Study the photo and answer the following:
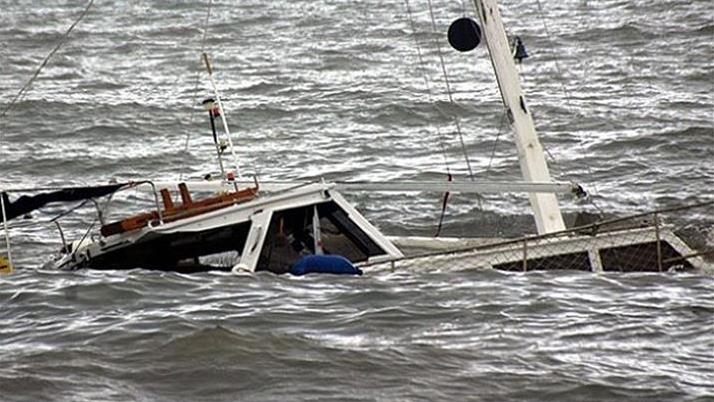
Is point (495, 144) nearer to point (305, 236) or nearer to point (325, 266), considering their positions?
point (305, 236)

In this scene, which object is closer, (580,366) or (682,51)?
(580,366)

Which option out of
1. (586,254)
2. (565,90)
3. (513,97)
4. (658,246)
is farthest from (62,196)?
(565,90)

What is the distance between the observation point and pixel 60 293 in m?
15.4

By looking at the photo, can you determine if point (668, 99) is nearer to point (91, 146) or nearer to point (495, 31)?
point (91, 146)

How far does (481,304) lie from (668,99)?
17262mm

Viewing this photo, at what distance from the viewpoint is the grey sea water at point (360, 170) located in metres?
12.6

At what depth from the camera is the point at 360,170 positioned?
1039 inches

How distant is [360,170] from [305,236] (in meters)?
8.97

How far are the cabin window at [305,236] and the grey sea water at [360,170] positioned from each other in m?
1.15

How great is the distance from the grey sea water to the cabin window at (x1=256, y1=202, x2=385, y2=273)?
115 centimetres

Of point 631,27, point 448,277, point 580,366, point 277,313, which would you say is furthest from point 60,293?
point 631,27

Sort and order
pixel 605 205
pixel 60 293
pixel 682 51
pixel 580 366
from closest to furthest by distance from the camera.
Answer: pixel 580 366, pixel 60 293, pixel 605 205, pixel 682 51

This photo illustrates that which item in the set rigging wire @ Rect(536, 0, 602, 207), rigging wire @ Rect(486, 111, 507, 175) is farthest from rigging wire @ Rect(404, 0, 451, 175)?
rigging wire @ Rect(536, 0, 602, 207)

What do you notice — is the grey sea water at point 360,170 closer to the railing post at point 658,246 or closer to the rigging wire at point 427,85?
the rigging wire at point 427,85
